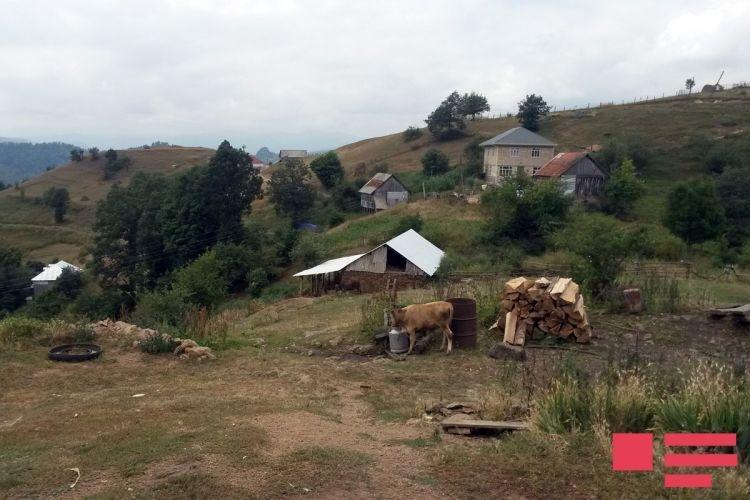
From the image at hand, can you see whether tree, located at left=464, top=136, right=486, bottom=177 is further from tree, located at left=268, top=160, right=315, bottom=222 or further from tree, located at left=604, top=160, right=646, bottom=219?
tree, located at left=604, top=160, right=646, bottom=219

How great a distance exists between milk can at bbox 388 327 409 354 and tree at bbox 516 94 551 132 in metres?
60.6

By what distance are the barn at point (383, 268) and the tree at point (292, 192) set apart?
869 inches

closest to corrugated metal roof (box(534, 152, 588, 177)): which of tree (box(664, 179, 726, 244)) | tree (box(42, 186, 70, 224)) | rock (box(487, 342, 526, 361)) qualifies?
tree (box(664, 179, 726, 244))

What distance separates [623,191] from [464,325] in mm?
32813

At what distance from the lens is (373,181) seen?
52.8 m

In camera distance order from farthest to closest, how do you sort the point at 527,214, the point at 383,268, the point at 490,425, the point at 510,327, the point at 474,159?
the point at 474,159
the point at 527,214
the point at 383,268
the point at 510,327
the point at 490,425

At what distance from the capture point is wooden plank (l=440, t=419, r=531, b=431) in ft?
20.0

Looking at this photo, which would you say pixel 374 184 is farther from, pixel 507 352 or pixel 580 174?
pixel 507 352

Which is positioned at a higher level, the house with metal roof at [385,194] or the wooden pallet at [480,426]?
the house with metal roof at [385,194]

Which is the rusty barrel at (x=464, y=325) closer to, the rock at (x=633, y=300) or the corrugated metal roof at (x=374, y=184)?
the rock at (x=633, y=300)

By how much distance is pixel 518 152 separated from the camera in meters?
51.5

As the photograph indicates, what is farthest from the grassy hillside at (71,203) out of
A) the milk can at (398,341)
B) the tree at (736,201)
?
the tree at (736,201)

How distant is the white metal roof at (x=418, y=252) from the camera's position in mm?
25734

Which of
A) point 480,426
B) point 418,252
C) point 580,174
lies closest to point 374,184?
point 580,174
